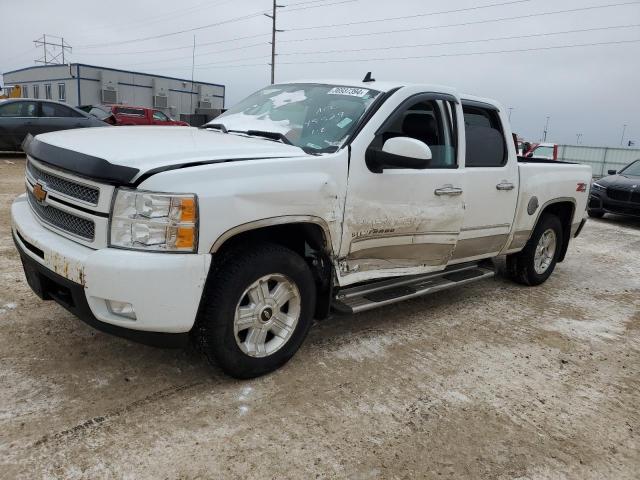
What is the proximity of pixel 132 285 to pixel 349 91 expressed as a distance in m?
2.20

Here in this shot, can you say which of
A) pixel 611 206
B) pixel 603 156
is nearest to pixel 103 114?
pixel 611 206

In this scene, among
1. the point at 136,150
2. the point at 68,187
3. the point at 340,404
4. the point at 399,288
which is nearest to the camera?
the point at 136,150

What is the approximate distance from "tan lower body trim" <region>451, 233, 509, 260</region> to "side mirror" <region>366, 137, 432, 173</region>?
1245 mm

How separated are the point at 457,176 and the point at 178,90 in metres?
39.4

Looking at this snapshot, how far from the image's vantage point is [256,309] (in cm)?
309

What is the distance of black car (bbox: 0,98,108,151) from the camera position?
40.4 feet

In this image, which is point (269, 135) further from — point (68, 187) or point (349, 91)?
point (68, 187)

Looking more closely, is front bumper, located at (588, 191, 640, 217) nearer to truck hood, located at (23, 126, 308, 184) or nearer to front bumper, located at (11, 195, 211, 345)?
truck hood, located at (23, 126, 308, 184)

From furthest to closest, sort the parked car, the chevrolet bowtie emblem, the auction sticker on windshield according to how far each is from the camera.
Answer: the parked car → the auction sticker on windshield → the chevrolet bowtie emblem

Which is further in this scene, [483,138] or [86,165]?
[483,138]

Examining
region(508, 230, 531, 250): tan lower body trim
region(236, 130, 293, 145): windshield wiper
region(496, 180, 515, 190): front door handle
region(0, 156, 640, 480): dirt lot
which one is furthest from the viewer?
region(508, 230, 531, 250): tan lower body trim

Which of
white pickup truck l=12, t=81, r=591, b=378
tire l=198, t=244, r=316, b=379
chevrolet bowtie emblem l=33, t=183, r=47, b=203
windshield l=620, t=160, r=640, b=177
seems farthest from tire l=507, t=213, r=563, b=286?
windshield l=620, t=160, r=640, b=177

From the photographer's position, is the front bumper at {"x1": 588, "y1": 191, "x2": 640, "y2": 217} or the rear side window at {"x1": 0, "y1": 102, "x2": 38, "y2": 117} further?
the rear side window at {"x1": 0, "y1": 102, "x2": 38, "y2": 117}

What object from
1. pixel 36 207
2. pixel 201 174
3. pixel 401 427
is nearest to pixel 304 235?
pixel 201 174
